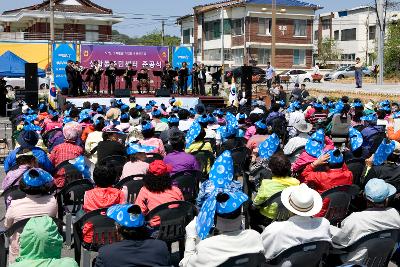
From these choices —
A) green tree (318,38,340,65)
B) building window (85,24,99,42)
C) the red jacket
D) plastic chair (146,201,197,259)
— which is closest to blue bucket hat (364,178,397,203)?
the red jacket

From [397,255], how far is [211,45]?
55825mm

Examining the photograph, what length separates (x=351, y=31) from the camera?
7406 cm

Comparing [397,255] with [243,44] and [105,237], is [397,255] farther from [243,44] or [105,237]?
[243,44]

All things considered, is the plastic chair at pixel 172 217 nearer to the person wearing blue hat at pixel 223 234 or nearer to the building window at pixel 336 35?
the person wearing blue hat at pixel 223 234

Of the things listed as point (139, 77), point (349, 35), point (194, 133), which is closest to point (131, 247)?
point (194, 133)

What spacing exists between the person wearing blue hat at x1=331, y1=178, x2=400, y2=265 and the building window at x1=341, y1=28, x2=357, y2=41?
237ft

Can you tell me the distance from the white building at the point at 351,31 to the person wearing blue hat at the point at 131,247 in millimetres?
66777

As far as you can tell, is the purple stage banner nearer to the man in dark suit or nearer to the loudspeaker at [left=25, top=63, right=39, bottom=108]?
the man in dark suit

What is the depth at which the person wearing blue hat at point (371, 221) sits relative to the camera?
454 centimetres

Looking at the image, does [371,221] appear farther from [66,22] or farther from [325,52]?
[325,52]

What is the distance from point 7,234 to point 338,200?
10.4 feet

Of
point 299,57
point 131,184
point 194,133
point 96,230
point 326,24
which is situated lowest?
point 96,230

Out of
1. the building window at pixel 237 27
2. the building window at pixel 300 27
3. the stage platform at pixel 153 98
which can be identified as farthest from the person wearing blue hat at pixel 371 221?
the building window at pixel 300 27

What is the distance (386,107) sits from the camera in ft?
40.7
